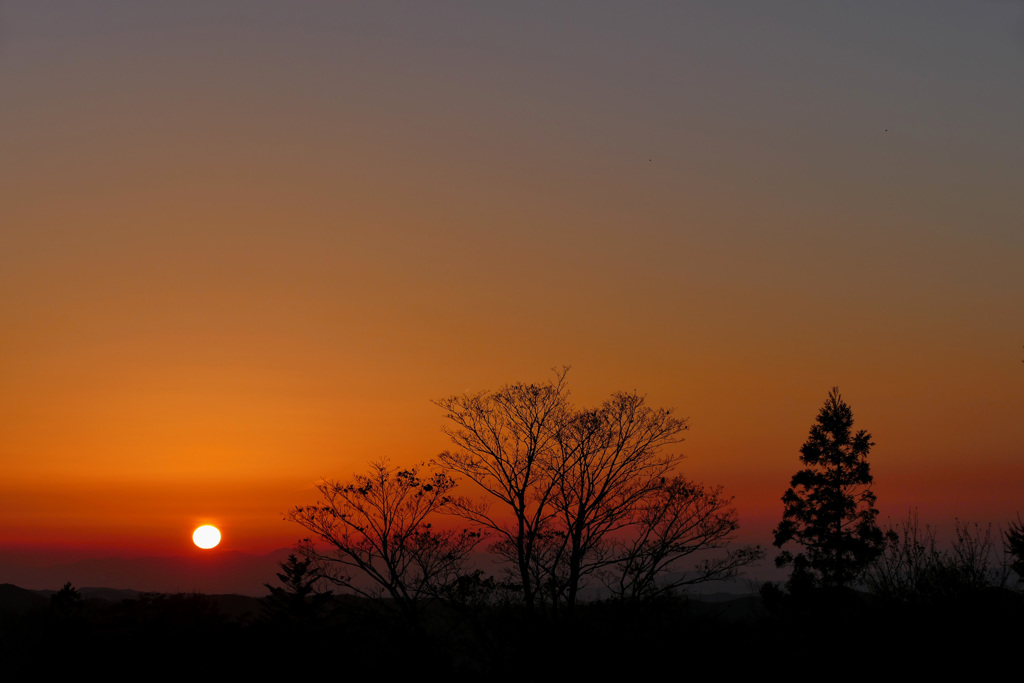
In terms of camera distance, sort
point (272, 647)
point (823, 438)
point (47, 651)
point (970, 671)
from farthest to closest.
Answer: point (823, 438), point (47, 651), point (272, 647), point (970, 671)

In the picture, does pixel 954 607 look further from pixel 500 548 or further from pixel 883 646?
pixel 500 548

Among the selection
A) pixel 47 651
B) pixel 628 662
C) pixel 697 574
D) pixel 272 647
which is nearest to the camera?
pixel 272 647

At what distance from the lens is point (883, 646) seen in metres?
19.1

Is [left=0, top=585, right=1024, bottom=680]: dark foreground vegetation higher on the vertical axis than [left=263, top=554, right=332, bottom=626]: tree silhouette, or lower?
lower

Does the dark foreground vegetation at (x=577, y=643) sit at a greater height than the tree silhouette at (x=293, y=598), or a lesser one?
lesser

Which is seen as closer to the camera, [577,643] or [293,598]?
[293,598]

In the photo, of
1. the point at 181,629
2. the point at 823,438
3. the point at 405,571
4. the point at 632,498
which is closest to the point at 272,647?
the point at 181,629

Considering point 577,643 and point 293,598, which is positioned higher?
point 293,598

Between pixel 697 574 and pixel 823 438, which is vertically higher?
pixel 823 438

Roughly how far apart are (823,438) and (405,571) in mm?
37973

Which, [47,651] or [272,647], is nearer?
[272,647]

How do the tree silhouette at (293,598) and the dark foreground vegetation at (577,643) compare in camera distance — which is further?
the tree silhouette at (293,598)

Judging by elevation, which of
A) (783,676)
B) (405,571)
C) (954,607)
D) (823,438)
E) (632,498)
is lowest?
(783,676)

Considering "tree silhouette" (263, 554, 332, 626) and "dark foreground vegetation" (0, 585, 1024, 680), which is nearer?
"dark foreground vegetation" (0, 585, 1024, 680)
